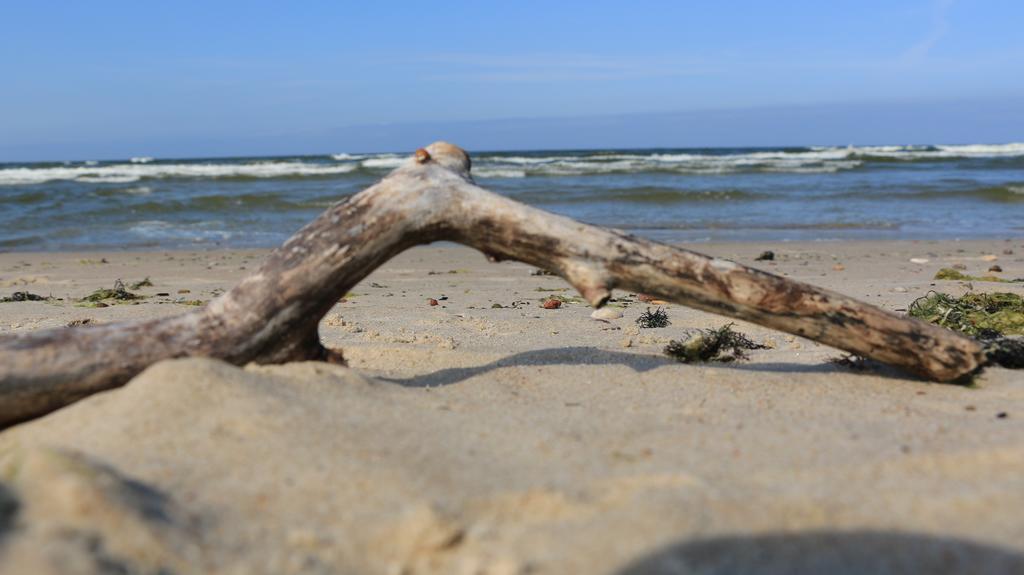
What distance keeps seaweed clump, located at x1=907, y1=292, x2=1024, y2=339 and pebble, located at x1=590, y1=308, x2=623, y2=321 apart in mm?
1758

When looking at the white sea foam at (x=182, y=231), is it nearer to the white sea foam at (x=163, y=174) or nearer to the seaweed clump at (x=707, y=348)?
the seaweed clump at (x=707, y=348)

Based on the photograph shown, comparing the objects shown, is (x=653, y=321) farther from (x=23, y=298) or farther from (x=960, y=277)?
(x=23, y=298)

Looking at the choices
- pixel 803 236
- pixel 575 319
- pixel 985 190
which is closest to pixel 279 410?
pixel 575 319

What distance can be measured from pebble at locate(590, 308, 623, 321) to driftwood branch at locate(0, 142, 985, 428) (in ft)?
7.41

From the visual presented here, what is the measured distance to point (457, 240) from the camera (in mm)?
3408

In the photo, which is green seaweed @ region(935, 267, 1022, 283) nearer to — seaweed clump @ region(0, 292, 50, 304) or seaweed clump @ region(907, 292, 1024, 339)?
seaweed clump @ region(907, 292, 1024, 339)

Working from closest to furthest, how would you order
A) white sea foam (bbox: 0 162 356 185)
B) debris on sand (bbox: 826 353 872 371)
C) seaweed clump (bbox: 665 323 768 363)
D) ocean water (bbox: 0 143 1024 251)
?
debris on sand (bbox: 826 353 872 371) < seaweed clump (bbox: 665 323 768 363) < ocean water (bbox: 0 143 1024 251) < white sea foam (bbox: 0 162 356 185)

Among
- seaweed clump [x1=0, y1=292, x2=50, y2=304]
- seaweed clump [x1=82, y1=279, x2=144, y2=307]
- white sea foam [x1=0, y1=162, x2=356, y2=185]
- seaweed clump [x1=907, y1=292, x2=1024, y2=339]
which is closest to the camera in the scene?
seaweed clump [x1=907, y1=292, x2=1024, y2=339]

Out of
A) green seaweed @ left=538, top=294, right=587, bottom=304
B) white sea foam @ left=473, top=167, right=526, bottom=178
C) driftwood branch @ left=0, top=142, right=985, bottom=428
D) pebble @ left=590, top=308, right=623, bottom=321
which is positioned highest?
driftwood branch @ left=0, top=142, right=985, bottom=428

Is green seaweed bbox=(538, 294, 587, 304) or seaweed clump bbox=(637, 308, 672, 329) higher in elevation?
seaweed clump bbox=(637, 308, 672, 329)

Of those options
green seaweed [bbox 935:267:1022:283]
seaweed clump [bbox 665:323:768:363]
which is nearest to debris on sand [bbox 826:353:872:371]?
seaweed clump [bbox 665:323:768:363]

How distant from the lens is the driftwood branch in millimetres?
3127

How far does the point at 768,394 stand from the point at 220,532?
2163 millimetres

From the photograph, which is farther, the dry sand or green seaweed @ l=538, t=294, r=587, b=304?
green seaweed @ l=538, t=294, r=587, b=304
